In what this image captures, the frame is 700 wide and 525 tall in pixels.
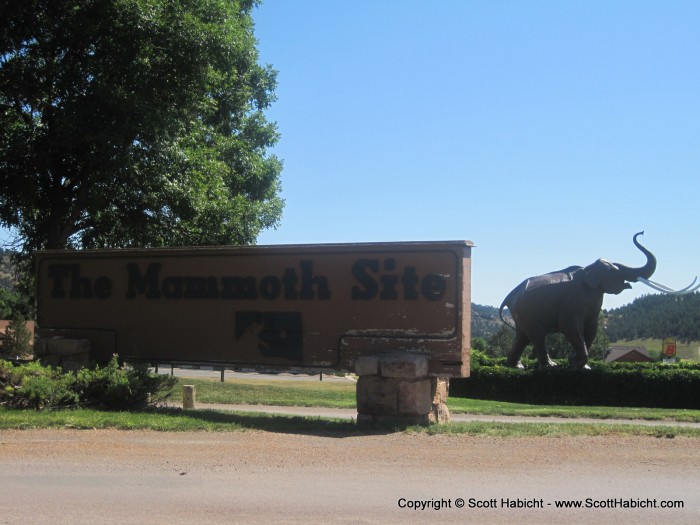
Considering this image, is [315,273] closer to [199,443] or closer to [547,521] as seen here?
[199,443]

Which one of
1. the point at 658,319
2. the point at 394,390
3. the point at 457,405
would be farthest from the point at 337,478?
the point at 658,319

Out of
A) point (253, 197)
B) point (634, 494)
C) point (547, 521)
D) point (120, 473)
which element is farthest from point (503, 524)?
point (253, 197)

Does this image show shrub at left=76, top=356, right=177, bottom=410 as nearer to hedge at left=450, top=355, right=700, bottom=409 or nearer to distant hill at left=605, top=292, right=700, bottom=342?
hedge at left=450, top=355, right=700, bottom=409

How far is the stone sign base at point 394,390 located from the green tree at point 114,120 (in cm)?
994

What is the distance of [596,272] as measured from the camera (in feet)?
65.6

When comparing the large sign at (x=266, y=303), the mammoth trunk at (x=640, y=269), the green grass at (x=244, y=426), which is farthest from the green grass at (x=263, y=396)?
the mammoth trunk at (x=640, y=269)

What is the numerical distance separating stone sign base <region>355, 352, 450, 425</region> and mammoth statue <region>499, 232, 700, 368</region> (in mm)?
9805

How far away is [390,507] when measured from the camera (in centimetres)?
666

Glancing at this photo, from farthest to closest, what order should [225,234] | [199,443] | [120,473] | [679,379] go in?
[225,234] → [679,379] → [199,443] → [120,473]

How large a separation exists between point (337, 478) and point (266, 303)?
6.00 m

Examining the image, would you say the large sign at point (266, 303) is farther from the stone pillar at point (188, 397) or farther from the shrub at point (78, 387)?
the stone pillar at point (188, 397)

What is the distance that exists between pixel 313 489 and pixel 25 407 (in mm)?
6725

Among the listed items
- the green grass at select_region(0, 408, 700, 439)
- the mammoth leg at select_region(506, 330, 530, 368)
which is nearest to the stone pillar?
the green grass at select_region(0, 408, 700, 439)

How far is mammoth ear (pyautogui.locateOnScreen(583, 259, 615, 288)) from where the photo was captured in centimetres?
1991
